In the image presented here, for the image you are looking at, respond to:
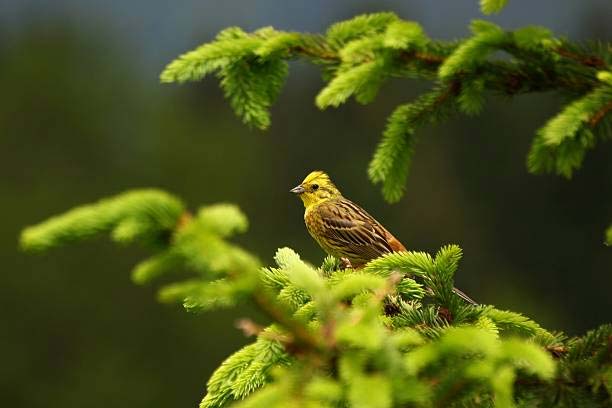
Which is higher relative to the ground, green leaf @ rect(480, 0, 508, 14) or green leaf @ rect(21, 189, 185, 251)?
green leaf @ rect(480, 0, 508, 14)

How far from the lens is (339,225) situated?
7.81 metres

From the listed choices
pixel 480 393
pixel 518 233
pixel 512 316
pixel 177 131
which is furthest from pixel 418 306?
pixel 518 233

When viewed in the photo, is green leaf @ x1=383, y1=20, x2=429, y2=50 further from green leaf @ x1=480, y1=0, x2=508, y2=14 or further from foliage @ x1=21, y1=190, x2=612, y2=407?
foliage @ x1=21, y1=190, x2=612, y2=407

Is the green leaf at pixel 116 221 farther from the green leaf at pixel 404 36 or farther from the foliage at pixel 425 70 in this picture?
the green leaf at pixel 404 36

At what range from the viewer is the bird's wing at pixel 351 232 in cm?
770

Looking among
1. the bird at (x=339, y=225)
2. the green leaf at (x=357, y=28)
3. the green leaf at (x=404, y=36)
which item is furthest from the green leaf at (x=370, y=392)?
the bird at (x=339, y=225)

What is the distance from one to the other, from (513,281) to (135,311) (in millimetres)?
18633

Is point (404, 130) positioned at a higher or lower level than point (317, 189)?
lower

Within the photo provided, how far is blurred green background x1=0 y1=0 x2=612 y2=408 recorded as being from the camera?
4856cm

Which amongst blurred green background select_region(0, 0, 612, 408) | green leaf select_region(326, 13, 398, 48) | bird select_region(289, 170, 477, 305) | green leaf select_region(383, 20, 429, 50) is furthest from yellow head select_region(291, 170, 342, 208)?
blurred green background select_region(0, 0, 612, 408)

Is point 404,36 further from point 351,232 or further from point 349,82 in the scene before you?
point 351,232

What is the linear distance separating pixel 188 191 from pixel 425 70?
48.6 meters

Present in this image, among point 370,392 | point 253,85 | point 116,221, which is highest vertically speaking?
point 253,85

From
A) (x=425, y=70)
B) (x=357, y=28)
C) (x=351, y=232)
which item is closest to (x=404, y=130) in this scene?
(x=425, y=70)
